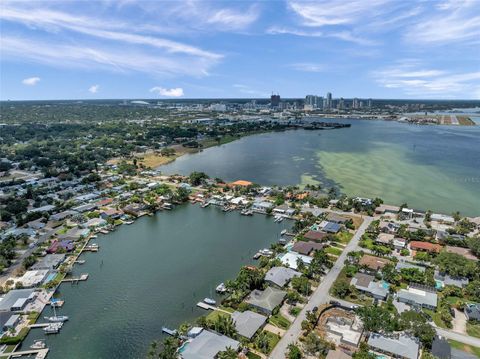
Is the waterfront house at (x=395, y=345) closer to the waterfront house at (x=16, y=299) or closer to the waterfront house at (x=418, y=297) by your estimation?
the waterfront house at (x=418, y=297)

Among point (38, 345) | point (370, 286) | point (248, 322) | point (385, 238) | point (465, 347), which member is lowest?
point (38, 345)

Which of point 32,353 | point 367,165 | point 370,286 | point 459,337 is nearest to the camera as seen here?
point 32,353

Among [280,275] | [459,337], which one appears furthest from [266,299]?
[459,337]

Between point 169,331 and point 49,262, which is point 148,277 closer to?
point 169,331

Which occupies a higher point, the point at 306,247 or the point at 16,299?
the point at 306,247

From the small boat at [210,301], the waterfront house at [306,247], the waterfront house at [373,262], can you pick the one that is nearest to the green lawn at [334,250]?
the waterfront house at [306,247]
